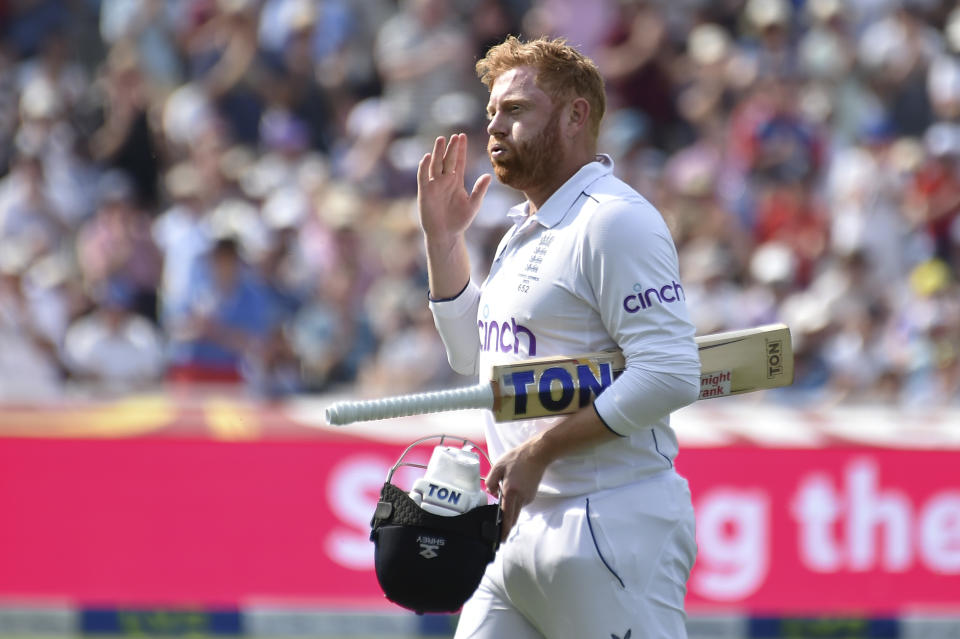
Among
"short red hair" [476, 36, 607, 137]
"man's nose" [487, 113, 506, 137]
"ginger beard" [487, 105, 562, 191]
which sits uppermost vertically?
"short red hair" [476, 36, 607, 137]

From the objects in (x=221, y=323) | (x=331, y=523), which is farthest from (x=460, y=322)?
(x=221, y=323)

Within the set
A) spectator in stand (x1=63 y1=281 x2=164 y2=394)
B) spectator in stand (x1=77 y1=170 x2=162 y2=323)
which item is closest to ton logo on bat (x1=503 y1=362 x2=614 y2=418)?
spectator in stand (x1=63 y1=281 x2=164 y2=394)

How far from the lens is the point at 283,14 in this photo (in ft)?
38.3

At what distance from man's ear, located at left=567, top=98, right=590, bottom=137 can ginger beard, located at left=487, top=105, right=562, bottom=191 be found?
0.04 meters

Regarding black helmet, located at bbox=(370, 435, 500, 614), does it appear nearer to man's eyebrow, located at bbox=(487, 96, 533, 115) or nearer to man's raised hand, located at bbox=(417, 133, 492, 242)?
man's raised hand, located at bbox=(417, 133, 492, 242)

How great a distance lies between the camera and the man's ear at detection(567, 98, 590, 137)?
12.3 feet

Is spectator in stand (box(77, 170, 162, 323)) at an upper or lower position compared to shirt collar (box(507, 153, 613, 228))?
lower

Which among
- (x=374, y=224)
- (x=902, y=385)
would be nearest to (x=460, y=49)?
(x=374, y=224)

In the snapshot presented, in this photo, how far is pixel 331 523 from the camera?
282 inches

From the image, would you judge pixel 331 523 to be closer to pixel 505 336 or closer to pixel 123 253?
pixel 123 253

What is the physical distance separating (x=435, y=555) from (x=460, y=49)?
27.4 ft

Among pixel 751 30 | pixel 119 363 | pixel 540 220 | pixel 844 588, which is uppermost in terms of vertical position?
pixel 540 220

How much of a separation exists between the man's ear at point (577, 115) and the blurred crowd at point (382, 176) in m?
4.55

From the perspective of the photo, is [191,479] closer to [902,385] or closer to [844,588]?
[844,588]
